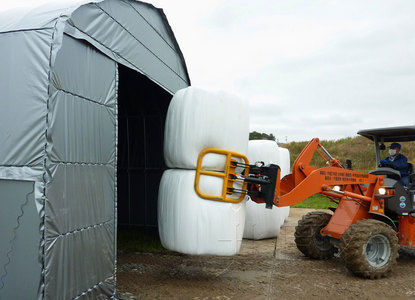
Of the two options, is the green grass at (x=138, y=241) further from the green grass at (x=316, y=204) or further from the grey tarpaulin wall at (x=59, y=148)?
the green grass at (x=316, y=204)

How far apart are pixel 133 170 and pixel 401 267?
6817mm

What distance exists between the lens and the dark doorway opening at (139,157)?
991cm

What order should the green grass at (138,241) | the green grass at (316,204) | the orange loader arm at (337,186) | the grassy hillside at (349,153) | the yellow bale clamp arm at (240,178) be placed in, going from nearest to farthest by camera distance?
the yellow bale clamp arm at (240,178) < the orange loader arm at (337,186) < the green grass at (138,241) < the green grass at (316,204) < the grassy hillside at (349,153)

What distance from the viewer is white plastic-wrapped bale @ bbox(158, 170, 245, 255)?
5.43m

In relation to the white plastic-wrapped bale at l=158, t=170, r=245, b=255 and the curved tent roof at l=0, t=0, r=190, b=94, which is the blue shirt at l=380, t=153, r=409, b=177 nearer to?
the white plastic-wrapped bale at l=158, t=170, r=245, b=255

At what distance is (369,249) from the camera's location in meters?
6.62

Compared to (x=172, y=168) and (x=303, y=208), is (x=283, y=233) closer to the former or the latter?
(x=172, y=168)

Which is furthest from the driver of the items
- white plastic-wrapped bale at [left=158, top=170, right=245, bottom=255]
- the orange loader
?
white plastic-wrapped bale at [left=158, top=170, right=245, bottom=255]

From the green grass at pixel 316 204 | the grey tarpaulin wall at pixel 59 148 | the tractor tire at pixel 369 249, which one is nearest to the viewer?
the grey tarpaulin wall at pixel 59 148

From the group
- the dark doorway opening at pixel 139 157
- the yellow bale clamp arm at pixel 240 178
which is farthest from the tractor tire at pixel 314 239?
the dark doorway opening at pixel 139 157

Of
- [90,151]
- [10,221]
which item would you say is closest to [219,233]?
[90,151]

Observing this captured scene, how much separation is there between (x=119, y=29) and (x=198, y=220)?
10.1 ft

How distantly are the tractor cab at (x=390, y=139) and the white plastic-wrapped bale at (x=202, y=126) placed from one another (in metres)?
3.41

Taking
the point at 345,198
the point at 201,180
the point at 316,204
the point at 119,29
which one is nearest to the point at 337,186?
the point at 345,198
